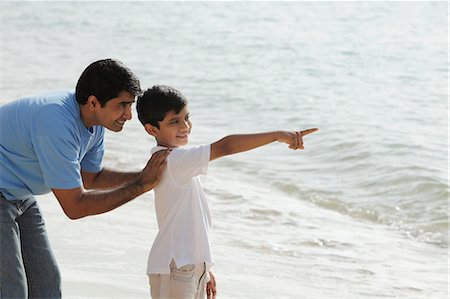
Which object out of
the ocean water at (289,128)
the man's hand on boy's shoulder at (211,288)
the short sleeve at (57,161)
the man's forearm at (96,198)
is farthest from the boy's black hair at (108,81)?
the ocean water at (289,128)

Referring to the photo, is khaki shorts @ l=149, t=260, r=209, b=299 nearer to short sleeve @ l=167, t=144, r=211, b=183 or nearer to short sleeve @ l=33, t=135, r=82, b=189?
short sleeve @ l=167, t=144, r=211, b=183

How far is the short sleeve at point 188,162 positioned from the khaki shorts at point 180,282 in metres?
0.36

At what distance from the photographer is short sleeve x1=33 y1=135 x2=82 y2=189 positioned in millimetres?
3918

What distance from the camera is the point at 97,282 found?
5594 millimetres

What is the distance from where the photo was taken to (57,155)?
154 inches

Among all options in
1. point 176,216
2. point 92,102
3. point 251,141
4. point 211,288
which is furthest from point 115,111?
point 211,288

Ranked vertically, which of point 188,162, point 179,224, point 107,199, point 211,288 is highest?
point 188,162

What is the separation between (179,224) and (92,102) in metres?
0.62

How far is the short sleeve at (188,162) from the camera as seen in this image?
3.88m

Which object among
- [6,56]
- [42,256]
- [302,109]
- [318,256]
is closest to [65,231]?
[318,256]

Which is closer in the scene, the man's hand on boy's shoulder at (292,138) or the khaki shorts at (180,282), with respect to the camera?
the man's hand on boy's shoulder at (292,138)

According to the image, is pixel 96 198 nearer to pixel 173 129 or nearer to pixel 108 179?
pixel 173 129

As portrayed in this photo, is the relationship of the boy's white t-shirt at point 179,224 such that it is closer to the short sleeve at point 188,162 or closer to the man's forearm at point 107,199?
the short sleeve at point 188,162

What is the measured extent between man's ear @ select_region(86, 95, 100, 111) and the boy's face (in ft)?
0.85
